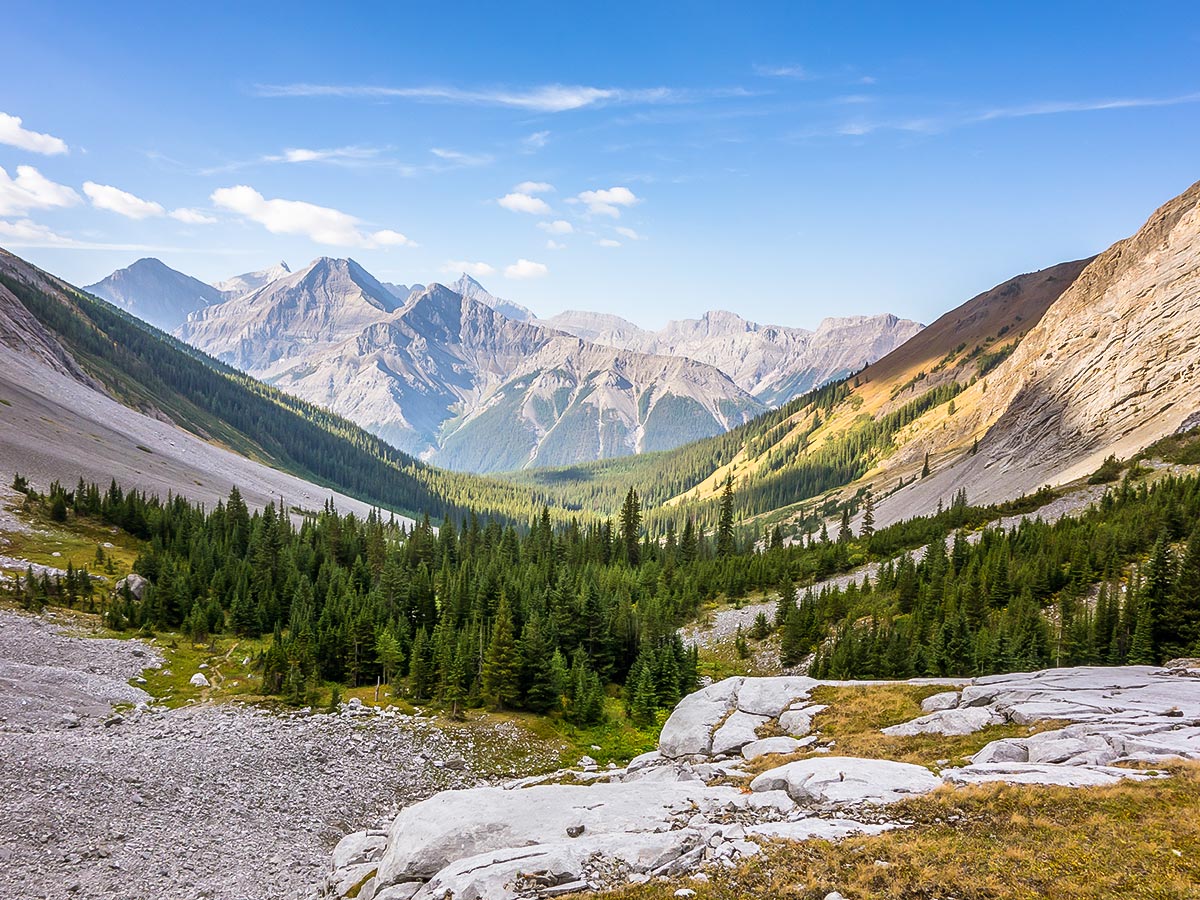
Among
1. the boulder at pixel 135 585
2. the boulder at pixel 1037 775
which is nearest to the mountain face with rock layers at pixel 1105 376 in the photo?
the boulder at pixel 1037 775

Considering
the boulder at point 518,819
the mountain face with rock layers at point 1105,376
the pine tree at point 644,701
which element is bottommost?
the pine tree at point 644,701

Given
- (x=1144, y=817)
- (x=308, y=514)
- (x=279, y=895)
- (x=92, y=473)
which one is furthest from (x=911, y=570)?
(x=308, y=514)

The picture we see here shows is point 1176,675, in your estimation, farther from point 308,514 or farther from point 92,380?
point 92,380

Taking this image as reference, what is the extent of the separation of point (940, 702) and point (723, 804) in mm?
19341

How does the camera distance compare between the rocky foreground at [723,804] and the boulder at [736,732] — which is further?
the boulder at [736,732]

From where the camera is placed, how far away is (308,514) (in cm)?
16638

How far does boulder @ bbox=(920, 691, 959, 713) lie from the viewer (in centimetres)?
3472

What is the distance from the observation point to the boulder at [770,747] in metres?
32.5

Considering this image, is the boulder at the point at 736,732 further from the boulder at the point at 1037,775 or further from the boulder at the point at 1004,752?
the boulder at the point at 1037,775

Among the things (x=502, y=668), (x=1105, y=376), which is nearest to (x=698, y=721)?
(x=502, y=668)

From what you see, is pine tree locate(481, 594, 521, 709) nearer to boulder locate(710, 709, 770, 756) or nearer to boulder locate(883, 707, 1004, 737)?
boulder locate(710, 709, 770, 756)

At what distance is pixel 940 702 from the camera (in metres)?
35.3

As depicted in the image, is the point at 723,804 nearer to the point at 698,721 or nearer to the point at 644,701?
the point at 698,721

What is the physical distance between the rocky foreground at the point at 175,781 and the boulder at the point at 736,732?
15707 millimetres
